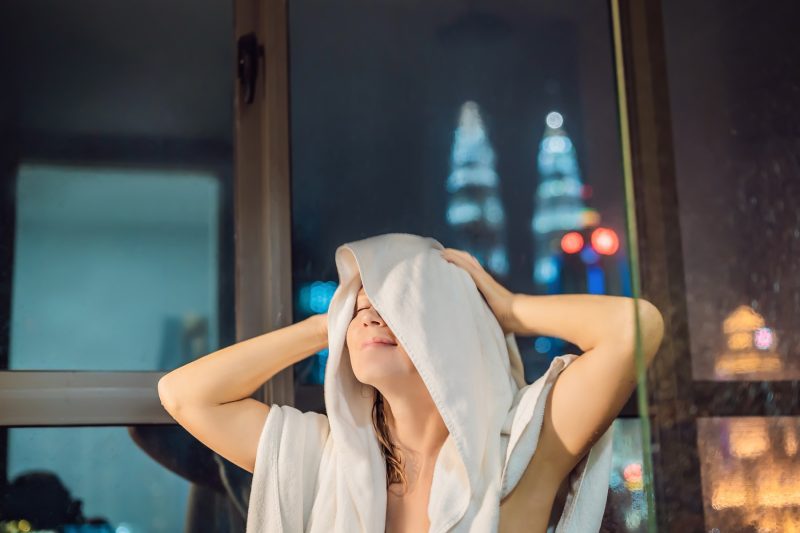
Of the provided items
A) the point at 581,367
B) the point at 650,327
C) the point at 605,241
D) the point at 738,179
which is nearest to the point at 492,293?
the point at 581,367

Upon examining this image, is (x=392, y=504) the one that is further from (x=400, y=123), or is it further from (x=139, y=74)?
(x=139, y=74)

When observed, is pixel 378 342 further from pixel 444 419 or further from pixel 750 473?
pixel 750 473

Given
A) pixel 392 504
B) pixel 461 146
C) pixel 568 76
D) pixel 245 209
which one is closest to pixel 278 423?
pixel 392 504

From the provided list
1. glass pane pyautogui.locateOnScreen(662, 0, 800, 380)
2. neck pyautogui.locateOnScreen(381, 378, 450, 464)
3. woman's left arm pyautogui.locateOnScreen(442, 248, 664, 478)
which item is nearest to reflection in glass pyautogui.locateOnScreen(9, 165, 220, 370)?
neck pyautogui.locateOnScreen(381, 378, 450, 464)

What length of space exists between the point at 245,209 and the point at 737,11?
104 centimetres

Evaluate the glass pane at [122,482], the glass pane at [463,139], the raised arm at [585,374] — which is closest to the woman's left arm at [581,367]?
the raised arm at [585,374]

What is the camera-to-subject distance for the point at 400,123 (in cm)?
182

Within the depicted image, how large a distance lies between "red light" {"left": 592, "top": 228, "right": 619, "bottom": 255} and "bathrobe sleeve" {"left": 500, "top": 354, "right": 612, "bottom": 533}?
33.3 inches

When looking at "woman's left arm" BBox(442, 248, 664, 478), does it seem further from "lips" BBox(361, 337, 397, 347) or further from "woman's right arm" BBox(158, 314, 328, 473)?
"woman's right arm" BBox(158, 314, 328, 473)

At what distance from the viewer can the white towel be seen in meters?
1.14

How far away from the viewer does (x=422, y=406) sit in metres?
1.22

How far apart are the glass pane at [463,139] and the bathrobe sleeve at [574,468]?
55 centimetres

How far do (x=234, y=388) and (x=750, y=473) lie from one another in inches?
30.5

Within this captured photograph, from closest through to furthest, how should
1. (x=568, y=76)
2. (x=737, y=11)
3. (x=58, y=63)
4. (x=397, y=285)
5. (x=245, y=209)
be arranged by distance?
1. (x=737, y=11)
2. (x=397, y=285)
3. (x=245, y=209)
4. (x=58, y=63)
5. (x=568, y=76)
